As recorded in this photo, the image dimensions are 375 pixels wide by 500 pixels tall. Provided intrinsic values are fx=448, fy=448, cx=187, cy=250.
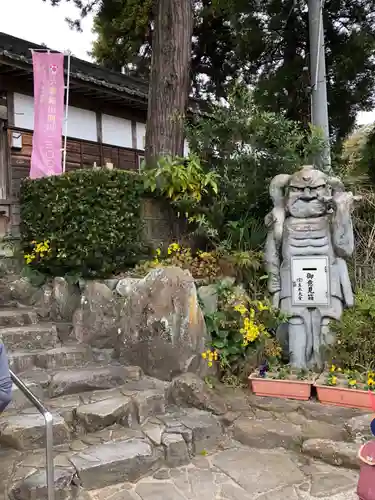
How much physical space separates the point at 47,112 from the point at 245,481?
7587 mm

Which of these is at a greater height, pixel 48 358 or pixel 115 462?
pixel 48 358

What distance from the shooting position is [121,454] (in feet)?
11.7

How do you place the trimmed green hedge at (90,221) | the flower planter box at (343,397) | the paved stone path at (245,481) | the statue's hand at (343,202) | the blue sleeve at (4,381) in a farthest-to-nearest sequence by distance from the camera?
the trimmed green hedge at (90,221)
the statue's hand at (343,202)
the flower planter box at (343,397)
the paved stone path at (245,481)
the blue sleeve at (4,381)

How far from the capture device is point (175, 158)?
6.13 meters

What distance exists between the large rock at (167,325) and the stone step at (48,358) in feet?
1.98

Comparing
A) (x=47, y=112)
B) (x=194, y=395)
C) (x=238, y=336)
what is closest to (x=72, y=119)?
(x=47, y=112)

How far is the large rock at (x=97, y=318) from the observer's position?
5.25 meters

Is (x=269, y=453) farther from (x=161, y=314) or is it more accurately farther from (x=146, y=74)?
(x=146, y=74)

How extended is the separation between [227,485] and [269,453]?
2.11 feet

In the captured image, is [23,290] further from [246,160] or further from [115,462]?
[246,160]

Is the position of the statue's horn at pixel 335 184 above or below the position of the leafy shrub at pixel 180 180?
below

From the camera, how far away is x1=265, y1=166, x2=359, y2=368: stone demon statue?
4.95 metres

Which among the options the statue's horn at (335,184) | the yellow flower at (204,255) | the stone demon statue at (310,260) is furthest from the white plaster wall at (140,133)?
the statue's horn at (335,184)

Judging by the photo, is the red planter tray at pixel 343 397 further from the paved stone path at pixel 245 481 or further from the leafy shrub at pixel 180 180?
the leafy shrub at pixel 180 180
